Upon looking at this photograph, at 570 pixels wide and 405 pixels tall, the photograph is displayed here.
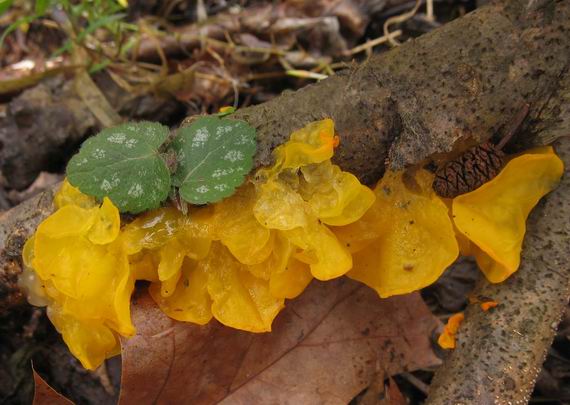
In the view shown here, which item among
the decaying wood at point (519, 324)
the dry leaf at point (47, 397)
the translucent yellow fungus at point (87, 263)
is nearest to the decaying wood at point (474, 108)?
the decaying wood at point (519, 324)

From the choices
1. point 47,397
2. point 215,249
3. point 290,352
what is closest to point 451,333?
point 290,352

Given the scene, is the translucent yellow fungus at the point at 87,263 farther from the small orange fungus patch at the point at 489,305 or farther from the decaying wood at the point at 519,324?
the small orange fungus patch at the point at 489,305

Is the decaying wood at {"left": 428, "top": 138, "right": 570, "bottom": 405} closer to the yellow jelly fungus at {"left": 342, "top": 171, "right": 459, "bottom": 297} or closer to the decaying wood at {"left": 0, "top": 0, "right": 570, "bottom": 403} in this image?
the decaying wood at {"left": 0, "top": 0, "right": 570, "bottom": 403}

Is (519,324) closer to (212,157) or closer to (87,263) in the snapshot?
(212,157)

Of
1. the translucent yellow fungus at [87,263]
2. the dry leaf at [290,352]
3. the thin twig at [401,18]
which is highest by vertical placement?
the translucent yellow fungus at [87,263]

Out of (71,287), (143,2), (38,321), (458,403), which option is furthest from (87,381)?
(143,2)

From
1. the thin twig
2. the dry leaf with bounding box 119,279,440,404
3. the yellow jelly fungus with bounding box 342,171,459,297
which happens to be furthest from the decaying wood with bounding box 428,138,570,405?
the thin twig
